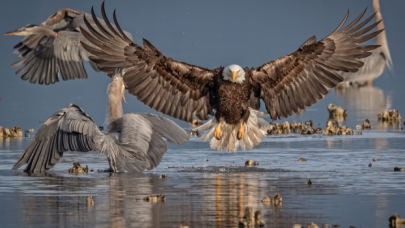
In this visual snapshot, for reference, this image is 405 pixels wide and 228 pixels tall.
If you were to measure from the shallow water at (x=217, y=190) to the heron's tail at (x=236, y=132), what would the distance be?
0.98ft

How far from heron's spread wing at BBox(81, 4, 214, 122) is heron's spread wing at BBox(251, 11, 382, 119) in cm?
82

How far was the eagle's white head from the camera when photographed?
349 inches

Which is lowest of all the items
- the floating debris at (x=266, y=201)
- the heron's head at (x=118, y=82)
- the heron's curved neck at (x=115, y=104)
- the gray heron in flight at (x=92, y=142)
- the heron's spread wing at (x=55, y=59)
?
the floating debris at (x=266, y=201)

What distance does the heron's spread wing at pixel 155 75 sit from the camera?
887cm

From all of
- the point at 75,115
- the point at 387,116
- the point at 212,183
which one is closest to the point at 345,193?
the point at 212,183

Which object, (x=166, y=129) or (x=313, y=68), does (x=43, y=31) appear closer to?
(x=166, y=129)

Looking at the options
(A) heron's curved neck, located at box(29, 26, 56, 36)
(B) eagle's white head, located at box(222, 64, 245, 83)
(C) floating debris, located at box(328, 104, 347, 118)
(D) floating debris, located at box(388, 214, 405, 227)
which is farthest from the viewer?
(C) floating debris, located at box(328, 104, 347, 118)

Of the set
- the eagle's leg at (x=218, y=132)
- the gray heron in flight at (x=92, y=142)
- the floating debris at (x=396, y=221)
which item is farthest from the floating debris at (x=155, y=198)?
the eagle's leg at (x=218, y=132)

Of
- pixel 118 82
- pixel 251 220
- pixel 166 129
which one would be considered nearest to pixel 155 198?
pixel 251 220

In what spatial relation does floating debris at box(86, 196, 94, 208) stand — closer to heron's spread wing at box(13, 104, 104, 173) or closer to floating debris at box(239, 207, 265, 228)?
floating debris at box(239, 207, 265, 228)

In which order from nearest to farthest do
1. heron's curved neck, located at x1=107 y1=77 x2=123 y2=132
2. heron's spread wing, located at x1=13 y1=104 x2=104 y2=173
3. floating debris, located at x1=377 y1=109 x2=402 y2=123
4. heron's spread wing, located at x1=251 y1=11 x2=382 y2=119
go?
heron's spread wing, located at x1=13 y1=104 x2=104 y2=173, heron's spread wing, located at x1=251 y1=11 x2=382 y2=119, heron's curved neck, located at x1=107 y1=77 x2=123 y2=132, floating debris, located at x1=377 y1=109 x2=402 y2=123

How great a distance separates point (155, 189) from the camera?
719 cm

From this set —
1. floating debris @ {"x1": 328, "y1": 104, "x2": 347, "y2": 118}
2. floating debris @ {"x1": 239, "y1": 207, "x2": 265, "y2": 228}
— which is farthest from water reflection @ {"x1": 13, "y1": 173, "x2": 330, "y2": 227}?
floating debris @ {"x1": 328, "y1": 104, "x2": 347, "y2": 118}

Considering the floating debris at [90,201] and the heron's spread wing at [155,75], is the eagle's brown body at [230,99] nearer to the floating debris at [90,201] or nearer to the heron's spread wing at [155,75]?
the heron's spread wing at [155,75]
